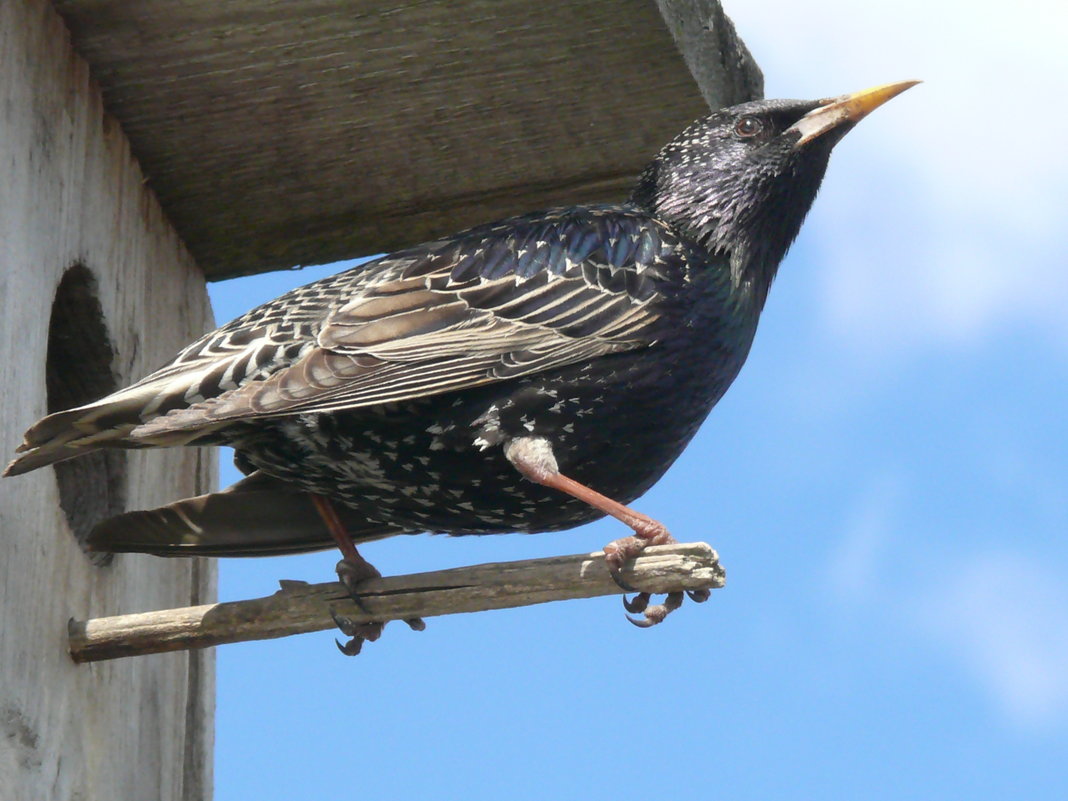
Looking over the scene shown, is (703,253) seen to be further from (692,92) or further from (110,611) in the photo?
(110,611)

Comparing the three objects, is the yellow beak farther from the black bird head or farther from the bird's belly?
the bird's belly

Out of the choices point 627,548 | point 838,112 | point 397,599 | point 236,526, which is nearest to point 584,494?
point 627,548

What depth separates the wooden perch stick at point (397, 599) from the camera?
3021 mm

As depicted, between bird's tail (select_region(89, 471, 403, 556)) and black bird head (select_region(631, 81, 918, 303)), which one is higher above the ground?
black bird head (select_region(631, 81, 918, 303))

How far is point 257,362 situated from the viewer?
10.5 ft

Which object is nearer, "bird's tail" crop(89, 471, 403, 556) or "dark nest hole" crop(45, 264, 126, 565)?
"bird's tail" crop(89, 471, 403, 556)

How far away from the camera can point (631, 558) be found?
306 cm

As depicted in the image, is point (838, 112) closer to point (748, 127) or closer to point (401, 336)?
point (748, 127)

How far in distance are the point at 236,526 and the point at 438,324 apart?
0.71m

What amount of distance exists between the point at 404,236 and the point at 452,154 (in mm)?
330

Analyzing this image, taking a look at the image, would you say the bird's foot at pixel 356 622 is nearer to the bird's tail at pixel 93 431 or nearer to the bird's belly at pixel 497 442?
the bird's belly at pixel 497 442

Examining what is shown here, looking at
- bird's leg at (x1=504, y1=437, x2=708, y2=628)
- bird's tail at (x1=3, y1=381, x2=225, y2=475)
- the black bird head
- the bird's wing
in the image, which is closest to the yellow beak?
the black bird head

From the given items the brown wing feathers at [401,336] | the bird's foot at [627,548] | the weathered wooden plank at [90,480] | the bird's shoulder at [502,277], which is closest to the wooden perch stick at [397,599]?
the bird's foot at [627,548]

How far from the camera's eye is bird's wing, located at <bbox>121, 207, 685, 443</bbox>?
10.2ft
